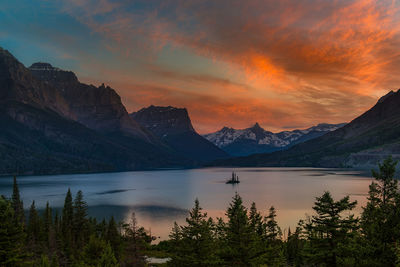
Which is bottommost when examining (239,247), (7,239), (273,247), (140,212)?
(140,212)

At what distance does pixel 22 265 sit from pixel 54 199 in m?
158

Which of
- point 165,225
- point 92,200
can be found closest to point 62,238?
point 165,225

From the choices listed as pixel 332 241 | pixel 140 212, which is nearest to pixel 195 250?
pixel 332 241

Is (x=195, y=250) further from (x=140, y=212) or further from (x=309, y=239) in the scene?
(x=140, y=212)

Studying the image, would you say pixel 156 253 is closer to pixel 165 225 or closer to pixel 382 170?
pixel 165 225

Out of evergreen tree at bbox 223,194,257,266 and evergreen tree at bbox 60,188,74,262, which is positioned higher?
evergreen tree at bbox 223,194,257,266

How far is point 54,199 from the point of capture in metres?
171

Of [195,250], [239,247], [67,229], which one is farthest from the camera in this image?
[67,229]

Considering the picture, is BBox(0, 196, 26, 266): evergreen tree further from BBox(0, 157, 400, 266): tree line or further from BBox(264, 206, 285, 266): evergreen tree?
BBox(264, 206, 285, 266): evergreen tree

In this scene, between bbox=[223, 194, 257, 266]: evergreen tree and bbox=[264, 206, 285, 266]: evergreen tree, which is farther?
bbox=[264, 206, 285, 266]: evergreen tree

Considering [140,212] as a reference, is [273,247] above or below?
above

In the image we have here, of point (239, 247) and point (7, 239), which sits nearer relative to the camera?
point (7, 239)

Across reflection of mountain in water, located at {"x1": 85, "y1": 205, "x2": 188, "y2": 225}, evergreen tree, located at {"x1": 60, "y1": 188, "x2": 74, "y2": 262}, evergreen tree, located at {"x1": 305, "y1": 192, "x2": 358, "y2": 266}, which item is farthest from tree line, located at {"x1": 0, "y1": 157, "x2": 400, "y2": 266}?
reflection of mountain in water, located at {"x1": 85, "y1": 205, "x2": 188, "y2": 225}

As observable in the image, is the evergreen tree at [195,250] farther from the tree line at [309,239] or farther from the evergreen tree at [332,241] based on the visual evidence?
the evergreen tree at [332,241]
